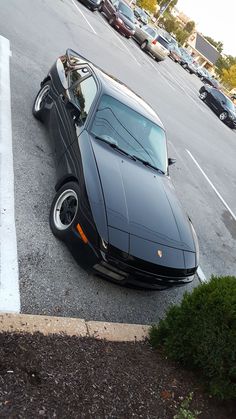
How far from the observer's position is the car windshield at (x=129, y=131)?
506 cm

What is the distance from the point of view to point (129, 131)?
211 inches

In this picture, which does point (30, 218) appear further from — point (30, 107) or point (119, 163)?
point (30, 107)

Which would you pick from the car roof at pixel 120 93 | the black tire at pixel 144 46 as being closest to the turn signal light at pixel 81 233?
the car roof at pixel 120 93

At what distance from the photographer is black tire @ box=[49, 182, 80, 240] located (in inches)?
168

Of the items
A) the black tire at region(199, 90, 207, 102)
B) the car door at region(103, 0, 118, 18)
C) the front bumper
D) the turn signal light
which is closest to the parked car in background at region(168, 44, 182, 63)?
the black tire at region(199, 90, 207, 102)

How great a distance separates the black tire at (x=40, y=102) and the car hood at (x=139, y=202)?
6.70 ft

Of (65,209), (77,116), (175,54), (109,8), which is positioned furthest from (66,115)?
(175,54)

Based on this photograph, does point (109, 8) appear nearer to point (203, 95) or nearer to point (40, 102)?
point (203, 95)

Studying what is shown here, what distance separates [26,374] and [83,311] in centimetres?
128

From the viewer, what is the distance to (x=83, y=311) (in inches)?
157

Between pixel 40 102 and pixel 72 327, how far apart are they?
4306mm

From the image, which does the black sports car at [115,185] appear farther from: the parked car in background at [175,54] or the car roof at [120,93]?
the parked car in background at [175,54]

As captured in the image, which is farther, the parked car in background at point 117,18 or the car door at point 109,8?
the car door at point 109,8

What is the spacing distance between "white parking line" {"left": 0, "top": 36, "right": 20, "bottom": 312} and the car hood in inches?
41.3
